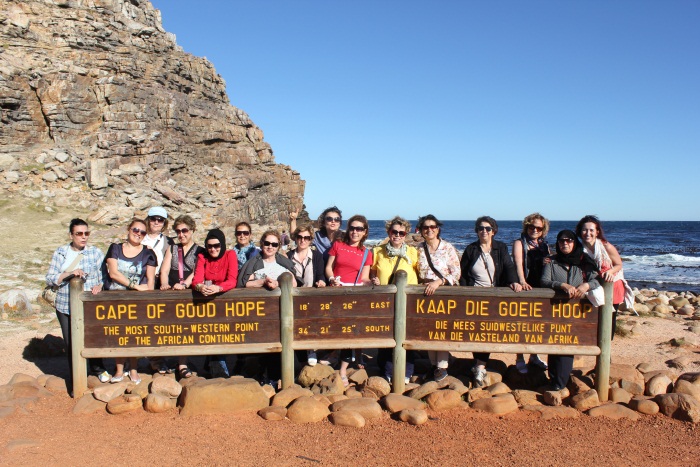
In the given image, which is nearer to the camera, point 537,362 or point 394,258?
point 394,258

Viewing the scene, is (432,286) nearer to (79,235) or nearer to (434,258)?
(434,258)

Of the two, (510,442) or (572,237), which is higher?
(572,237)

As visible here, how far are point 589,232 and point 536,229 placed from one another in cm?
72

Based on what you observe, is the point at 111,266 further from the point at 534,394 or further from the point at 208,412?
the point at 534,394

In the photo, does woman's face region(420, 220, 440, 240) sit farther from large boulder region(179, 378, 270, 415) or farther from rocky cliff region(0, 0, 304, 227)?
rocky cliff region(0, 0, 304, 227)

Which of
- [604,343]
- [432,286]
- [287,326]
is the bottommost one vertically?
[604,343]

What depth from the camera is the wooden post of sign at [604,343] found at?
620 cm

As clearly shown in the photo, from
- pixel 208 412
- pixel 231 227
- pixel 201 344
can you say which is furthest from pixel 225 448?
pixel 231 227

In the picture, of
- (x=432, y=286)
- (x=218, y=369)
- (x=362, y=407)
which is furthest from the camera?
(x=218, y=369)

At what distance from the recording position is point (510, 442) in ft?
17.5

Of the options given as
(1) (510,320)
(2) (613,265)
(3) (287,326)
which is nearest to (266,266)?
(3) (287,326)

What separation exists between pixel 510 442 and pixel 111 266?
5306 millimetres

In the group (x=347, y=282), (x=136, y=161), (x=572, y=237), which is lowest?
(x=347, y=282)

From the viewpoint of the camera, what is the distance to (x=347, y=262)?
21.6 feet
